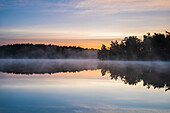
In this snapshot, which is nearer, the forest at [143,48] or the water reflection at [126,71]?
the water reflection at [126,71]

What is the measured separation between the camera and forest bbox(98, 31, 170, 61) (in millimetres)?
85000

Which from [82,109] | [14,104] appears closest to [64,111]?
[82,109]

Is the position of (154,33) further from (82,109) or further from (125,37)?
(82,109)

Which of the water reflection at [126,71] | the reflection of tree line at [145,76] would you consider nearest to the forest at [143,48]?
the water reflection at [126,71]

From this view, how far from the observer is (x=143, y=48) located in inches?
3807

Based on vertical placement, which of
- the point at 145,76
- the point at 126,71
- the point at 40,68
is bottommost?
the point at 40,68

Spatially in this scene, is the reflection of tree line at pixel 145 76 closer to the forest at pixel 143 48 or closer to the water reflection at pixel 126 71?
the water reflection at pixel 126 71

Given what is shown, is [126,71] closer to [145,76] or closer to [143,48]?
[145,76]

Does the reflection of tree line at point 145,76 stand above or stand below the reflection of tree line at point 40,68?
above

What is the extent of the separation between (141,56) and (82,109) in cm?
9613

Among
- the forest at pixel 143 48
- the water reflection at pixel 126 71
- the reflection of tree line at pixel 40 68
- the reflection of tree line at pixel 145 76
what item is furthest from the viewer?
the forest at pixel 143 48

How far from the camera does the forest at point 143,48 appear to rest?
8500 cm

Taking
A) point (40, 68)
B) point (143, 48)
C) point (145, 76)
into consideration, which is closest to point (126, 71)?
point (145, 76)

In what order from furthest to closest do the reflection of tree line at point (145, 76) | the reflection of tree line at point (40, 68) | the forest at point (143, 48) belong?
the forest at point (143, 48)
the reflection of tree line at point (40, 68)
the reflection of tree line at point (145, 76)
